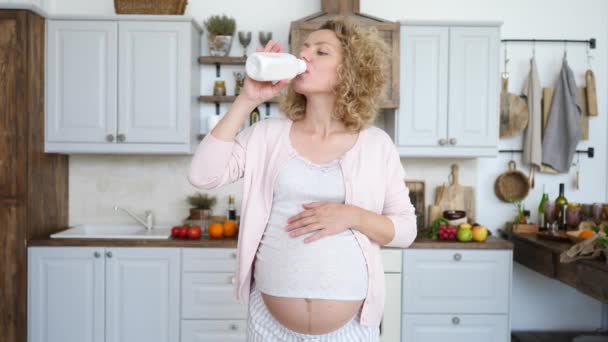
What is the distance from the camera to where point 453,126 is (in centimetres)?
322

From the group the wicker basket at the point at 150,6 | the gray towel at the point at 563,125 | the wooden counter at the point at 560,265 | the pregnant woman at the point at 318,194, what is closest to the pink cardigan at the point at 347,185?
the pregnant woman at the point at 318,194

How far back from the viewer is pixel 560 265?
2781 millimetres

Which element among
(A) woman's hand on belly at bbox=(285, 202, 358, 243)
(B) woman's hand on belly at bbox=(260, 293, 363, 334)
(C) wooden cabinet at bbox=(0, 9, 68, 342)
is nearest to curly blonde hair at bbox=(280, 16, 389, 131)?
(A) woman's hand on belly at bbox=(285, 202, 358, 243)

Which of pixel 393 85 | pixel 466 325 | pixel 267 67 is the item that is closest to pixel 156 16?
pixel 393 85

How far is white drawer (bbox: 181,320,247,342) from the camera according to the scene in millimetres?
3010

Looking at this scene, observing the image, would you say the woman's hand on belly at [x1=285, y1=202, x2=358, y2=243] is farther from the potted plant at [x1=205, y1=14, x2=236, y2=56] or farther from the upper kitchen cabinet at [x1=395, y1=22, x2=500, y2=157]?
the potted plant at [x1=205, y1=14, x2=236, y2=56]

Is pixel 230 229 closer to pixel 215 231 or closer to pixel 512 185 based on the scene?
pixel 215 231

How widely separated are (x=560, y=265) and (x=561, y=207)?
2.44 ft

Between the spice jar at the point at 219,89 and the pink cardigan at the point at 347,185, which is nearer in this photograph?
the pink cardigan at the point at 347,185

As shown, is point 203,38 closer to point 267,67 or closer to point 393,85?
A: point 393,85

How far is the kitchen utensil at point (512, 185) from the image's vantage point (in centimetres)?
357

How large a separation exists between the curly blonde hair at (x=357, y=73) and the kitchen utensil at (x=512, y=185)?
2368 millimetres

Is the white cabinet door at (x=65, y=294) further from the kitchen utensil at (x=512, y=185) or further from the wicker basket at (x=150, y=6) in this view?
the kitchen utensil at (x=512, y=185)

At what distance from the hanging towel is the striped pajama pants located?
250 centimetres
